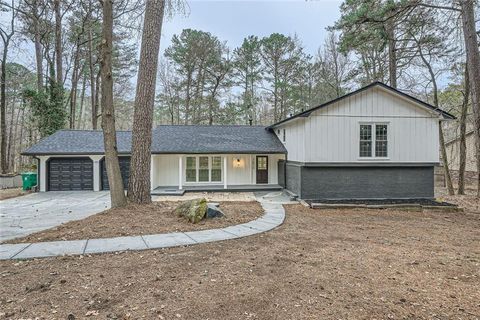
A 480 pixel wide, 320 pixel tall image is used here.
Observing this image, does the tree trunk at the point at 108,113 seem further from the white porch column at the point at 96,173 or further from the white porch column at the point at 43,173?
the white porch column at the point at 43,173

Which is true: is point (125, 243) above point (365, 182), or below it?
below

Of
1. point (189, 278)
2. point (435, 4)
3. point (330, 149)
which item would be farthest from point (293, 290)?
point (435, 4)

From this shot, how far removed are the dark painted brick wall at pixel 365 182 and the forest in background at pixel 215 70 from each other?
4.65 metres

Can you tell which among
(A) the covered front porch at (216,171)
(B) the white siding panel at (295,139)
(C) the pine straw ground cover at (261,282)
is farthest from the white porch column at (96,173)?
(C) the pine straw ground cover at (261,282)

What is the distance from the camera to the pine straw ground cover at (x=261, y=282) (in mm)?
2916

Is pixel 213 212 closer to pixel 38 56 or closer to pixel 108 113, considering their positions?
pixel 108 113

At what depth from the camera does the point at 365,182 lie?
430 inches

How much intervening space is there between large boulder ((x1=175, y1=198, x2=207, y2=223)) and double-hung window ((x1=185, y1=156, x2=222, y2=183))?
712 cm

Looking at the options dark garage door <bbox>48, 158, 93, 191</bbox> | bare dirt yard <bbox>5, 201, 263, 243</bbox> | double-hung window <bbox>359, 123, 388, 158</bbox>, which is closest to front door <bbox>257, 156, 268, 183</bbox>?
double-hung window <bbox>359, 123, 388, 158</bbox>

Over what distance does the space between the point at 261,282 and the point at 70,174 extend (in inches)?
549

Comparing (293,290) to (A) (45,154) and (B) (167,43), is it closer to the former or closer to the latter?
(A) (45,154)

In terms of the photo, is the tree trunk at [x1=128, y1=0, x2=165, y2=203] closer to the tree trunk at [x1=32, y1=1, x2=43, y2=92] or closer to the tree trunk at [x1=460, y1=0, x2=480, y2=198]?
the tree trunk at [x1=460, y1=0, x2=480, y2=198]

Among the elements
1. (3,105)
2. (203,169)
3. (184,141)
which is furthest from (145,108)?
(3,105)

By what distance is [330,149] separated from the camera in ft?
35.1
